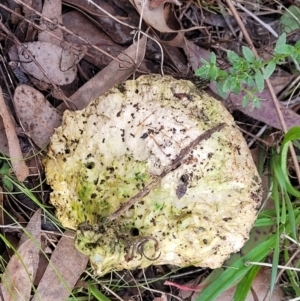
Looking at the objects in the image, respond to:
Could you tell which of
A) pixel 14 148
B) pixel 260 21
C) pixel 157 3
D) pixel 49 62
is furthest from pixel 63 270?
pixel 260 21

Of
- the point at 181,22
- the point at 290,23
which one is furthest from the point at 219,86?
the point at 290,23

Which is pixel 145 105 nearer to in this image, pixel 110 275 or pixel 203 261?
pixel 203 261

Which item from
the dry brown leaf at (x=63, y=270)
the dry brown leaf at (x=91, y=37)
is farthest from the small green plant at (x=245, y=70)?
the dry brown leaf at (x=63, y=270)

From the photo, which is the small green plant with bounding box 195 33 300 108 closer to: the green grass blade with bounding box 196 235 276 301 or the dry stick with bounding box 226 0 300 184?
the dry stick with bounding box 226 0 300 184

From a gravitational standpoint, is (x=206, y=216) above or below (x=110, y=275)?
above

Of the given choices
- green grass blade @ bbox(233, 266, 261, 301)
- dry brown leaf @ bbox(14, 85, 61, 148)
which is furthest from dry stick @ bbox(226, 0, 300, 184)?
dry brown leaf @ bbox(14, 85, 61, 148)

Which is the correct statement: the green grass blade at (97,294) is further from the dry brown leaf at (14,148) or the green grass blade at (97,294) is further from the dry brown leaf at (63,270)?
the dry brown leaf at (14,148)
